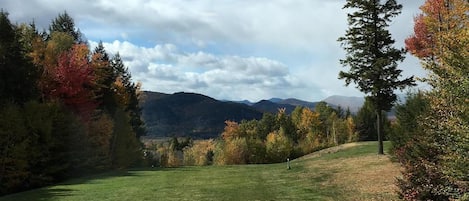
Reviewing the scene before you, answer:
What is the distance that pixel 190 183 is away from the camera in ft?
80.2

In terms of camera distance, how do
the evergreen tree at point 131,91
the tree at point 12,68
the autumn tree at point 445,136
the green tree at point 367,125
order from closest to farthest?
the autumn tree at point 445,136 < the tree at point 12,68 < the evergreen tree at point 131,91 < the green tree at point 367,125

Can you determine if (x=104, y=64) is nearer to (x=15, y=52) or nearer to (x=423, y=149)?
(x=15, y=52)

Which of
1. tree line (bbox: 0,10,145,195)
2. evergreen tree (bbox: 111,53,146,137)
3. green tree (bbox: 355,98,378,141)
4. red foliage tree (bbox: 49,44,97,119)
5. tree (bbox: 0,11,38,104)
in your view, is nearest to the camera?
tree line (bbox: 0,10,145,195)

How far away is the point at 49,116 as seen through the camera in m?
33.9

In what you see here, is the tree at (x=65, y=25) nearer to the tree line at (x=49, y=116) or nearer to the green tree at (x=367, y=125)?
the tree line at (x=49, y=116)

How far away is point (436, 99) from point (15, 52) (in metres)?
31.2

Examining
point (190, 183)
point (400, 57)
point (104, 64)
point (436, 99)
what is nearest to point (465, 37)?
point (436, 99)

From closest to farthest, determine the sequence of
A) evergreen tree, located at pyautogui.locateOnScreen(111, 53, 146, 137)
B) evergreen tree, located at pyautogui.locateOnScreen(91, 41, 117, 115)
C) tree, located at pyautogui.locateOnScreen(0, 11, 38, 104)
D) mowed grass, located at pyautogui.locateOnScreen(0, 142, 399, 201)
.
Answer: mowed grass, located at pyautogui.locateOnScreen(0, 142, 399, 201) → tree, located at pyautogui.locateOnScreen(0, 11, 38, 104) → evergreen tree, located at pyautogui.locateOnScreen(91, 41, 117, 115) → evergreen tree, located at pyautogui.locateOnScreen(111, 53, 146, 137)

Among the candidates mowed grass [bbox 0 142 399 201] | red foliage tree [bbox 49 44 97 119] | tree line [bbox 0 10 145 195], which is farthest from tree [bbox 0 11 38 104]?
mowed grass [bbox 0 142 399 201]

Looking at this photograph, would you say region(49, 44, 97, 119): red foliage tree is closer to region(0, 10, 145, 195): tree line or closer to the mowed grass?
region(0, 10, 145, 195): tree line

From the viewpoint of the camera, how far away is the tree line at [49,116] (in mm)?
29672

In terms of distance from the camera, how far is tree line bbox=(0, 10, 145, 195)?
29.7 metres

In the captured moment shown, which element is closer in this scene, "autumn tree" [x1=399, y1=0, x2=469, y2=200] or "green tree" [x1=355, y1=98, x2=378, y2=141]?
"autumn tree" [x1=399, y1=0, x2=469, y2=200]

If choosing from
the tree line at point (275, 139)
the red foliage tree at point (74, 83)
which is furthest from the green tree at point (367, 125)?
the red foliage tree at point (74, 83)
